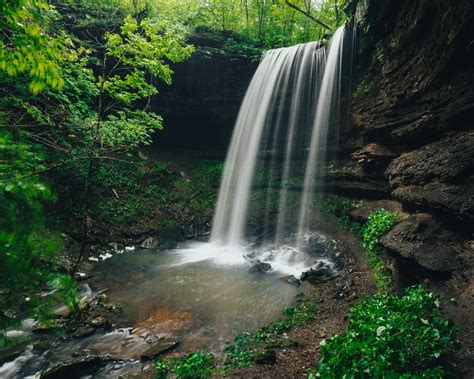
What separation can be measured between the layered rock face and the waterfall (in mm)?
2610

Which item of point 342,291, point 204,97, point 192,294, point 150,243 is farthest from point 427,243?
point 204,97

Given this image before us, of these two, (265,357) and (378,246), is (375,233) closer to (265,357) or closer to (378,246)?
(378,246)

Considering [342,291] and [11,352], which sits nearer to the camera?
[11,352]

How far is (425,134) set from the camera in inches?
257

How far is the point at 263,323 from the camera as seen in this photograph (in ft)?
18.2

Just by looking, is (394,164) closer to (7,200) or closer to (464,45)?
(464,45)

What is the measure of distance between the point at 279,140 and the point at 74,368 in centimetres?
1263

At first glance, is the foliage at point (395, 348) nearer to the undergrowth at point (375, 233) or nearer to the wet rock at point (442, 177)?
the wet rock at point (442, 177)

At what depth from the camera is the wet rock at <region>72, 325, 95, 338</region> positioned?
16.8ft

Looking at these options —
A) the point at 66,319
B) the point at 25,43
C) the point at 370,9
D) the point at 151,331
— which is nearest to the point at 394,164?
the point at 370,9

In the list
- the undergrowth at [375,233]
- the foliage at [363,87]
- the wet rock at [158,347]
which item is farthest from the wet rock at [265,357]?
the foliage at [363,87]

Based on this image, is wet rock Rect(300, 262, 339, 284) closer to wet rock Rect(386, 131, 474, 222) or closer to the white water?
wet rock Rect(386, 131, 474, 222)

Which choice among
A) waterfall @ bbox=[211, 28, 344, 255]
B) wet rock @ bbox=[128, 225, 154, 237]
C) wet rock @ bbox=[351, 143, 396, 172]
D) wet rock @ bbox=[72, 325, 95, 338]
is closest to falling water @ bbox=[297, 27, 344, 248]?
waterfall @ bbox=[211, 28, 344, 255]

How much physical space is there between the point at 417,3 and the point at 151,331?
10.4m
